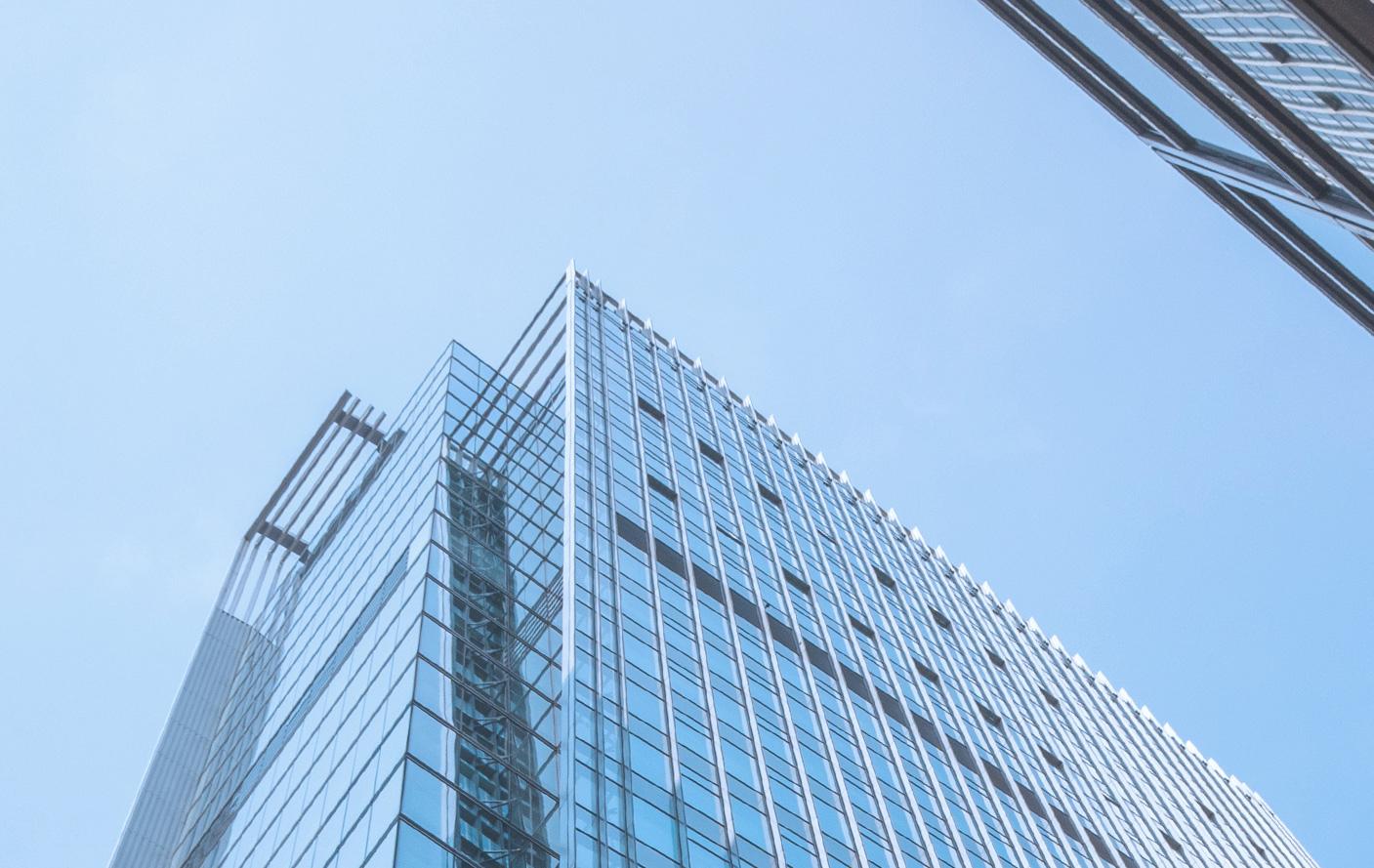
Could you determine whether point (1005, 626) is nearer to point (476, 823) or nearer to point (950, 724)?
point (950, 724)

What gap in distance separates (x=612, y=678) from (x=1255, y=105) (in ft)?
64.0

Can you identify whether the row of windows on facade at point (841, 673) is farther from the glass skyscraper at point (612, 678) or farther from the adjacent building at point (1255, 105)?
the adjacent building at point (1255, 105)

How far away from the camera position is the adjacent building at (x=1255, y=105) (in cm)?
1419

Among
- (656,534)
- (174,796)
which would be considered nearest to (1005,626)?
(656,534)

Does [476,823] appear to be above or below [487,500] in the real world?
below

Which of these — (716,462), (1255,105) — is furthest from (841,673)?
(1255,105)

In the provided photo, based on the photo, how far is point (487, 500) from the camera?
4125cm

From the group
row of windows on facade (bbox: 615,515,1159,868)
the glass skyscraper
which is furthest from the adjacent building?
row of windows on facade (bbox: 615,515,1159,868)

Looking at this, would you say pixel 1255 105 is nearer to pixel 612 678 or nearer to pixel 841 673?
pixel 612 678

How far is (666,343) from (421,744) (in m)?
45.1

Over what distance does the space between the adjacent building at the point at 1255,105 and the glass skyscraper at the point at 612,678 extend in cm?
1466

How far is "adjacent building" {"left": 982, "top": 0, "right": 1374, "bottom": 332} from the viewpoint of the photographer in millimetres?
14188

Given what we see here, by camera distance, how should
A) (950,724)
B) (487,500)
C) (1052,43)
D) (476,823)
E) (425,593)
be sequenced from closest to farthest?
1. (1052,43)
2. (476,823)
3. (425,593)
4. (487,500)
5. (950,724)

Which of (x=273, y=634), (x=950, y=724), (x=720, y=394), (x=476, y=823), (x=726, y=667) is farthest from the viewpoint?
(x=720, y=394)
